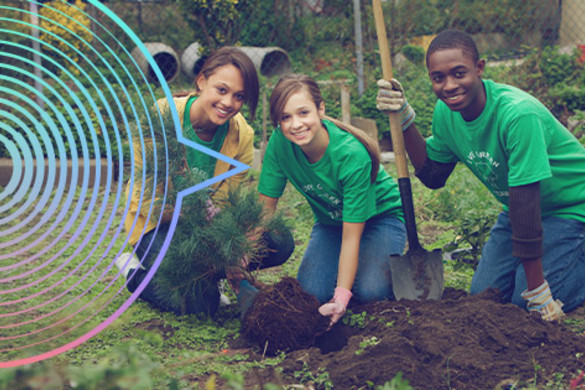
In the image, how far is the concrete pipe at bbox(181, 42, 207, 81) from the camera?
8484mm

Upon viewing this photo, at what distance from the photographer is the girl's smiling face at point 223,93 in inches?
120

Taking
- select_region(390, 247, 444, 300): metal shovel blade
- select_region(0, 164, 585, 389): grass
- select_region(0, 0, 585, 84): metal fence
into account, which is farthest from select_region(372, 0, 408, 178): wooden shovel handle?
select_region(0, 0, 585, 84): metal fence

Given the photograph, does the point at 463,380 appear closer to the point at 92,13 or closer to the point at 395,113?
the point at 395,113

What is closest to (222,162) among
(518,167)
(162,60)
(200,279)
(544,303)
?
(200,279)

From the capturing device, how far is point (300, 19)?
900cm

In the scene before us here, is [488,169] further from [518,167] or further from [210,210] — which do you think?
[210,210]

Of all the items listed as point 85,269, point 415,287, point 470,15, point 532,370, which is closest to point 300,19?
point 470,15

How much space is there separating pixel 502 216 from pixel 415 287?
656 millimetres

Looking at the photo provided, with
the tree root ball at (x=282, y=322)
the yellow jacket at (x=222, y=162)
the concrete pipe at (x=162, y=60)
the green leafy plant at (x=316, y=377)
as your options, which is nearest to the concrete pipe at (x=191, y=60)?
the concrete pipe at (x=162, y=60)

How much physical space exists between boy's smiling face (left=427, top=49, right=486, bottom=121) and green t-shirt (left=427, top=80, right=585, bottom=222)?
0.21 ft

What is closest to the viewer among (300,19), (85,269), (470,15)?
(85,269)

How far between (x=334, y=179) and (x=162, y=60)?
6.06 metres

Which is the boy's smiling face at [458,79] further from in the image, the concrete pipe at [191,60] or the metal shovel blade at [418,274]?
the concrete pipe at [191,60]

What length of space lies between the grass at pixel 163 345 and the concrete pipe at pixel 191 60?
168 inches
